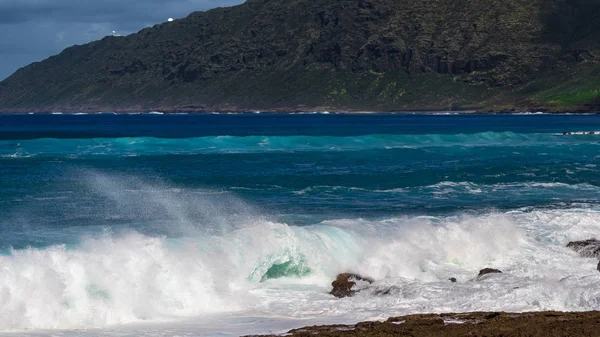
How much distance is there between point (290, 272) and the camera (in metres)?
19.8

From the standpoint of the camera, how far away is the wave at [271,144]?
65.4m

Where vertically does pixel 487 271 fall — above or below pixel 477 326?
below

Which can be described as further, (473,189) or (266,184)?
(266,184)

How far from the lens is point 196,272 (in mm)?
18375

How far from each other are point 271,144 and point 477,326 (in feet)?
195

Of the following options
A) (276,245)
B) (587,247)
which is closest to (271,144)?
(587,247)

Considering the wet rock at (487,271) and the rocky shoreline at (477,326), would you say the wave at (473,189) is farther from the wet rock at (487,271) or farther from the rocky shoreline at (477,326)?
the rocky shoreline at (477,326)

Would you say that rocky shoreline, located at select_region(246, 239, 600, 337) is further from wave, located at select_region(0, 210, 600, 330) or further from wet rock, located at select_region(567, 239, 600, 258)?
wet rock, located at select_region(567, 239, 600, 258)

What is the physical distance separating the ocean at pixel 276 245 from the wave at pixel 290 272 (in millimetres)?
39

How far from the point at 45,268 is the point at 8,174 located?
90.0 ft

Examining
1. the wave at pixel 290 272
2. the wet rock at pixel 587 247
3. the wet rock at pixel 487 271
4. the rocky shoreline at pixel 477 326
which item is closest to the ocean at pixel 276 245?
the wave at pixel 290 272

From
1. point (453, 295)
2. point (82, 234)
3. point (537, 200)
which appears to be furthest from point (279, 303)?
point (537, 200)

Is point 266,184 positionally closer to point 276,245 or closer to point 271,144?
point 276,245

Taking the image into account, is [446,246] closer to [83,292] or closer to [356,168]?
[83,292]
